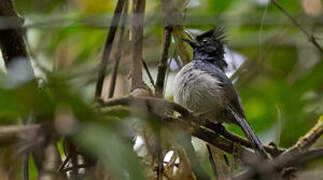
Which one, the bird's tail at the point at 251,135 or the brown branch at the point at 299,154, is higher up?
the bird's tail at the point at 251,135

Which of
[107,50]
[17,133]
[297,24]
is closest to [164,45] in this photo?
[107,50]

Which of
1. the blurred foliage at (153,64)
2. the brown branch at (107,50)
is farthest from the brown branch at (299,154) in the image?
the brown branch at (107,50)

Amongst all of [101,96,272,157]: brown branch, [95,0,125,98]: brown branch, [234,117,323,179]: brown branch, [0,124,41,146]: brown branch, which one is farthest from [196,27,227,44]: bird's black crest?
[0,124,41,146]: brown branch

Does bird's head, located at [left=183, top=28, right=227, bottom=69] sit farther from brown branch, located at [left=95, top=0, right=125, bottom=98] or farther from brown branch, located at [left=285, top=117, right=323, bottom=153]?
brown branch, located at [left=285, top=117, right=323, bottom=153]

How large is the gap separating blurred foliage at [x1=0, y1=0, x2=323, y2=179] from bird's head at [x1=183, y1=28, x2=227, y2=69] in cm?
7

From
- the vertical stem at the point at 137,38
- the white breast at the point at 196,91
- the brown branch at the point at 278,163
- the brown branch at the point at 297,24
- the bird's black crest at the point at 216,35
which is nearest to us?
the brown branch at the point at 278,163

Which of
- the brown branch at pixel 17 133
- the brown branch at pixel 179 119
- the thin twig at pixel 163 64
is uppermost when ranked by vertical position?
the thin twig at pixel 163 64

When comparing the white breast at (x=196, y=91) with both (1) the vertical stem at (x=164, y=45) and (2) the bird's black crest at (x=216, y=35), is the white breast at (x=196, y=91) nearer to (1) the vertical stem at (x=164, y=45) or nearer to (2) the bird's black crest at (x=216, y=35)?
(2) the bird's black crest at (x=216, y=35)

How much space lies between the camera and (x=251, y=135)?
2.78 m

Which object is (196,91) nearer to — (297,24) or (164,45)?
(297,24)

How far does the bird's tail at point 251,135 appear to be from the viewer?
7.79ft

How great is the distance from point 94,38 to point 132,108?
7.78 feet

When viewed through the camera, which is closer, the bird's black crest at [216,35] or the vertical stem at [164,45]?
the vertical stem at [164,45]

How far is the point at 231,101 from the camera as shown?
11.6 feet
